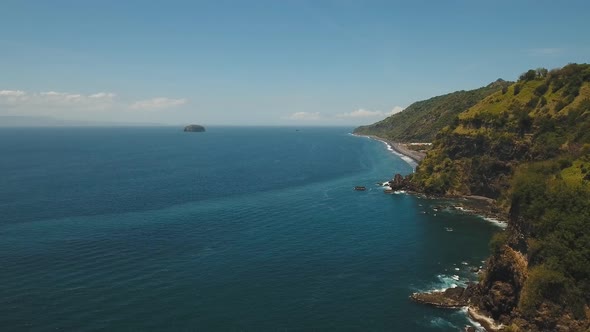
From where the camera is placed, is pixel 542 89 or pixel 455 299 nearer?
pixel 455 299

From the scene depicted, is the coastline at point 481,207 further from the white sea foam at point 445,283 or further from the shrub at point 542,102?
the white sea foam at point 445,283

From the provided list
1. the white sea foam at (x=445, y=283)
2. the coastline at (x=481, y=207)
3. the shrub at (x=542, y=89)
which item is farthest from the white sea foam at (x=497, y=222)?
the shrub at (x=542, y=89)

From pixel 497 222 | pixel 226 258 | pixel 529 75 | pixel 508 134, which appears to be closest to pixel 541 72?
pixel 529 75

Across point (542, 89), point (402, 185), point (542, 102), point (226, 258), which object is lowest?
point (226, 258)

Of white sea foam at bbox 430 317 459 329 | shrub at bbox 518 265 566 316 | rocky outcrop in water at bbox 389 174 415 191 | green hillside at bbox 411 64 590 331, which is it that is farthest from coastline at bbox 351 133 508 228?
white sea foam at bbox 430 317 459 329

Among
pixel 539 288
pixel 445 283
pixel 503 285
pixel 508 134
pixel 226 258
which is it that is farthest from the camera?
pixel 508 134

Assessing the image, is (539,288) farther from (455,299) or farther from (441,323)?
(441,323)
